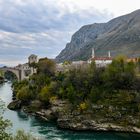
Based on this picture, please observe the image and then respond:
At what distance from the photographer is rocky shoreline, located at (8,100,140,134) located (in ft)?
180

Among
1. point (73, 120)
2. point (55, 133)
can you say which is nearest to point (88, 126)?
point (73, 120)

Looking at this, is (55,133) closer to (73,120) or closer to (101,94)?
(73,120)

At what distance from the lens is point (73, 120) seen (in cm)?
5822

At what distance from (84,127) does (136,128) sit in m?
8.09

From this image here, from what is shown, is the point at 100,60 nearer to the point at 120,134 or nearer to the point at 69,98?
the point at 69,98

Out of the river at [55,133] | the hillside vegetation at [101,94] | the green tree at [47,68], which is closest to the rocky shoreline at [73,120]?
the hillside vegetation at [101,94]

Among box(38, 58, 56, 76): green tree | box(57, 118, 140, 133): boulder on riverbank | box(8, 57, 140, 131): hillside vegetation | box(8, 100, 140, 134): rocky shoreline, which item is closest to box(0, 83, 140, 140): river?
box(57, 118, 140, 133): boulder on riverbank

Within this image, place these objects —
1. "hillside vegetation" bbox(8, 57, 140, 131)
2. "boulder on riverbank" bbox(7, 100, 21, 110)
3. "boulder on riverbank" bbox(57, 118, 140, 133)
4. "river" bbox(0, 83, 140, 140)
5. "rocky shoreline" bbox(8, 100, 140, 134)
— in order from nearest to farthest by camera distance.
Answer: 1. "river" bbox(0, 83, 140, 140)
2. "boulder on riverbank" bbox(57, 118, 140, 133)
3. "rocky shoreline" bbox(8, 100, 140, 134)
4. "hillside vegetation" bbox(8, 57, 140, 131)
5. "boulder on riverbank" bbox(7, 100, 21, 110)

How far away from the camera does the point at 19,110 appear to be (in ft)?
244

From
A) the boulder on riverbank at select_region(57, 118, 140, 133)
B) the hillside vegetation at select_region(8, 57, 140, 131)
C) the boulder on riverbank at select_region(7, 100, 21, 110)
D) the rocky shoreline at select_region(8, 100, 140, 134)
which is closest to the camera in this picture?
the boulder on riverbank at select_region(57, 118, 140, 133)

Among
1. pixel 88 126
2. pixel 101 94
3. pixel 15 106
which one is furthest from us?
pixel 15 106

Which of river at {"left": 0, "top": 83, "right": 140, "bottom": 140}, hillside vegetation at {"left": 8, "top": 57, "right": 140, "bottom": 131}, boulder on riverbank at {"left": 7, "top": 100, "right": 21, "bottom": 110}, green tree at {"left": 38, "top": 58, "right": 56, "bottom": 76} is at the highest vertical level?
green tree at {"left": 38, "top": 58, "right": 56, "bottom": 76}

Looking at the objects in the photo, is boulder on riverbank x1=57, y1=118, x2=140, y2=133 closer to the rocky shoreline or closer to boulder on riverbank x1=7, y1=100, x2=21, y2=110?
the rocky shoreline

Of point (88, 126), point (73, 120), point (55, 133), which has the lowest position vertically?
point (55, 133)
